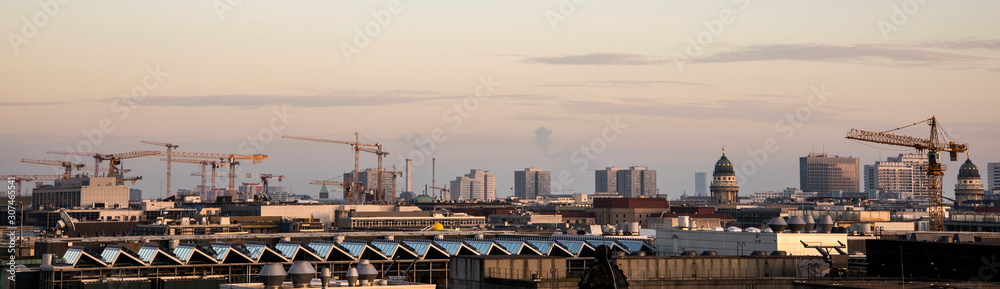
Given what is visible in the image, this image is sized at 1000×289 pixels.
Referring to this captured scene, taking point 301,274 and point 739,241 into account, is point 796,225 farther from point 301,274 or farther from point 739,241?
point 301,274

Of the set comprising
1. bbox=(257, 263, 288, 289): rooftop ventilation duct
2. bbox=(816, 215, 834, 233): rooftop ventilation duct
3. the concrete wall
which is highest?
bbox=(816, 215, 834, 233): rooftop ventilation duct

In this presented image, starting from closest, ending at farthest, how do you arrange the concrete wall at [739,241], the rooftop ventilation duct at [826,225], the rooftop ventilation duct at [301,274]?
the rooftop ventilation duct at [301,274] < the concrete wall at [739,241] < the rooftop ventilation duct at [826,225]

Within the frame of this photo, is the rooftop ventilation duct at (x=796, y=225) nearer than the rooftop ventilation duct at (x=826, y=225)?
Yes

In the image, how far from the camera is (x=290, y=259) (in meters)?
87.8

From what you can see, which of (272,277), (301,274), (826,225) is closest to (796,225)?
(826,225)

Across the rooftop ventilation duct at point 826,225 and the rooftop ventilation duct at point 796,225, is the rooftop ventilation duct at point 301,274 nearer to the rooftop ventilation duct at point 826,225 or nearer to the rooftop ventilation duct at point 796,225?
the rooftop ventilation duct at point 796,225

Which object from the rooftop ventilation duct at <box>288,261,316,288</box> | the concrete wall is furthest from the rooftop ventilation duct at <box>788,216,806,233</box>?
the rooftop ventilation duct at <box>288,261,316,288</box>

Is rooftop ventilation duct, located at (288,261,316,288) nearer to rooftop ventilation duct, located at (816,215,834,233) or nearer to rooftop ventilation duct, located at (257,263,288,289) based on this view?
rooftop ventilation duct, located at (257,263,288,289)

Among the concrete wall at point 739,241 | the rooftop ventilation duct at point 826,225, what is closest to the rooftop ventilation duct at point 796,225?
the concrete wall at point 739,241

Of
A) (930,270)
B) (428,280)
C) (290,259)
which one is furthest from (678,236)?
(930,270)

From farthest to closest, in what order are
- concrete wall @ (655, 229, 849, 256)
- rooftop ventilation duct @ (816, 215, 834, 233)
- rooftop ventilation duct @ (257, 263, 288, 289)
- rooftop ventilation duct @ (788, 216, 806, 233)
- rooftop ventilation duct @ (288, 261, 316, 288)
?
1. rooftop ventilation duct @ (816, 215, 834, 233)
2. rooftop ventilation duct @ (788, 216, 806, 233)
3. concrete wall @ (655, 229, 849, 256)
4. rooftop ventilation duct @ (288, 261, 316, 288)
5. rooftop ventilation duct @ (257, 263, 288, 289)

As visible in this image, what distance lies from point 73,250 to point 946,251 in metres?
50.1

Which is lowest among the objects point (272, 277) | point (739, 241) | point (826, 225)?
point (272, 277)

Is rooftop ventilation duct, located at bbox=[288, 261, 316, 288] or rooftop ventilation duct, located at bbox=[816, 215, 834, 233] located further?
rooftop ventilation duct, located at bbox=[816, 215, 834, 233]
